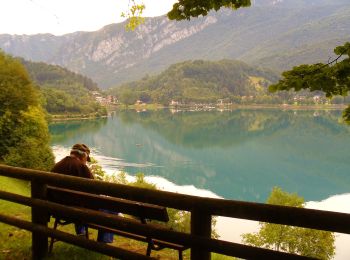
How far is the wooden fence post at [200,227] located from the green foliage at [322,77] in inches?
78.6

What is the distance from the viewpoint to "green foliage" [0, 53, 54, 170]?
40.5 meters

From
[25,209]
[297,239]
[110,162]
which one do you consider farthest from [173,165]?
[25,209]

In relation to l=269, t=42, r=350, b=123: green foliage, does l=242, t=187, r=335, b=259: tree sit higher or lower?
lower

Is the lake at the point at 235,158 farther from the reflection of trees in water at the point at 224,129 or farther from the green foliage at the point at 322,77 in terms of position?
the green foliage at the point at 322,77

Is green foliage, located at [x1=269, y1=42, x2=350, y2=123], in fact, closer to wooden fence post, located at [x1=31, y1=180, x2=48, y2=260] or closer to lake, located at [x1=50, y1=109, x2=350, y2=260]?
wooden fence post, located at [x1=31, y1=180, x2=48, y2=260]

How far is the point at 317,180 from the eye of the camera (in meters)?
86.5

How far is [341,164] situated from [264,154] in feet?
78.5

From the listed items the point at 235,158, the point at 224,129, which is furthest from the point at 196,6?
the point at 224,129

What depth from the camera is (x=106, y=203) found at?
572 centimetres

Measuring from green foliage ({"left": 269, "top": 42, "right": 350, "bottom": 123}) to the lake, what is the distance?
32.8 m

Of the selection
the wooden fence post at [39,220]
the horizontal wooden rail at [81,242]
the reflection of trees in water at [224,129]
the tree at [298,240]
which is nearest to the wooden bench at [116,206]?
the wooden fence post at [39,220]

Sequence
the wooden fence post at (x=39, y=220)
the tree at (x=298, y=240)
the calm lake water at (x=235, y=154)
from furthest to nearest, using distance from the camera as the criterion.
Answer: the calm lake water at (x=235, y=154) < the tree at (x=298, y=240) < the wooden fence post at (x=39, y=220)

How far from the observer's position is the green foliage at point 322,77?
200 inches

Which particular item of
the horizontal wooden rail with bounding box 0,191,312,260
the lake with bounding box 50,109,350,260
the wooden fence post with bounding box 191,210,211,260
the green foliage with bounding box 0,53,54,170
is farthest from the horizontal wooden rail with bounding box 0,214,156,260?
the green foliage with bounding box 0,53,54,170
